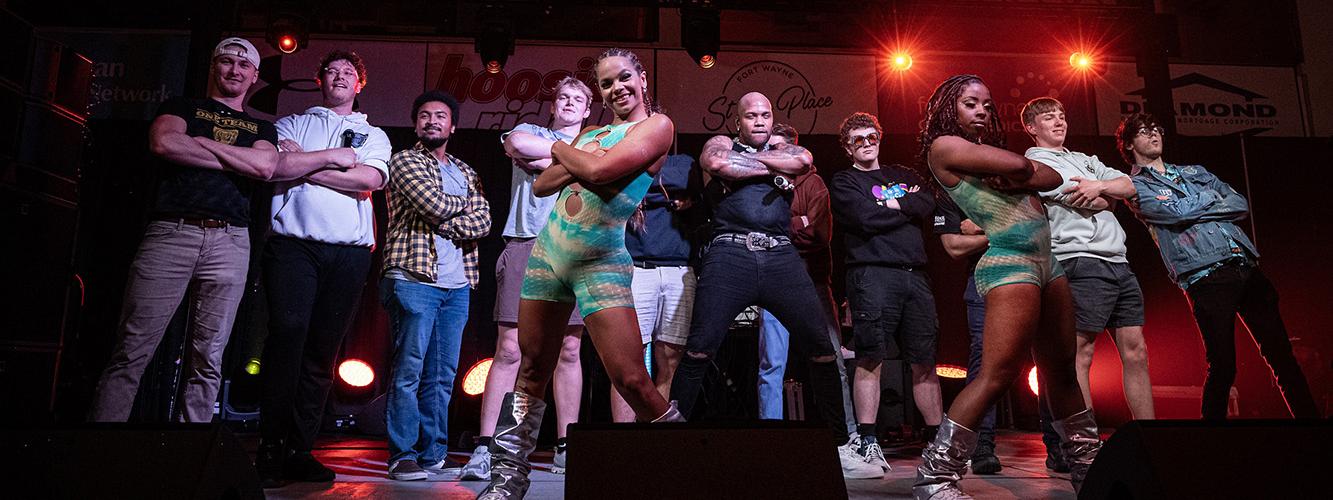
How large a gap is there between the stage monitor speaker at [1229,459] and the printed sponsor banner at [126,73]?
8.43 metres

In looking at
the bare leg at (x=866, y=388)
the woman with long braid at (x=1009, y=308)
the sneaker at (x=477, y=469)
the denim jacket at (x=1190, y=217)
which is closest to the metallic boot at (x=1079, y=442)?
the woman with long braid at (x=1009, y=308)

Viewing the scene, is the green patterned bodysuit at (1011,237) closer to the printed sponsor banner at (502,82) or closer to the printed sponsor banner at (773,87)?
the printed sponsor banner at (773,87)

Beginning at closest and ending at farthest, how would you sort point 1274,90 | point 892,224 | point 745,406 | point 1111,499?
point 1111,499
point 892,224
point 745,406
point 1274,90

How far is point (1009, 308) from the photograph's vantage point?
9.60 ft

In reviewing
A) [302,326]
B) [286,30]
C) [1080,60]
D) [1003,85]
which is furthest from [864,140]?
[286,30]

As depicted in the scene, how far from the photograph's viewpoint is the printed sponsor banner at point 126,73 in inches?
305

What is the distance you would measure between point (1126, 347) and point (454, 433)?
15.0ft

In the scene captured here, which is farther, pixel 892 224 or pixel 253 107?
pixel 253 107

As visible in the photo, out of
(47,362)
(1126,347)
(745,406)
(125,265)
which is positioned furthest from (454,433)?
(1126,347)

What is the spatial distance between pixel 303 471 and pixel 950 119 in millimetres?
3316

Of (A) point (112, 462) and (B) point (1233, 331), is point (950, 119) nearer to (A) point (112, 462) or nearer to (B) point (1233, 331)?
(B) point (1233, 331)

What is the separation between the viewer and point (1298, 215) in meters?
8.76

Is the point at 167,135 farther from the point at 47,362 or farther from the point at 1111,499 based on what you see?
the point at 1111,499

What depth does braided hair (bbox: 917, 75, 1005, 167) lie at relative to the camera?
3271mm
